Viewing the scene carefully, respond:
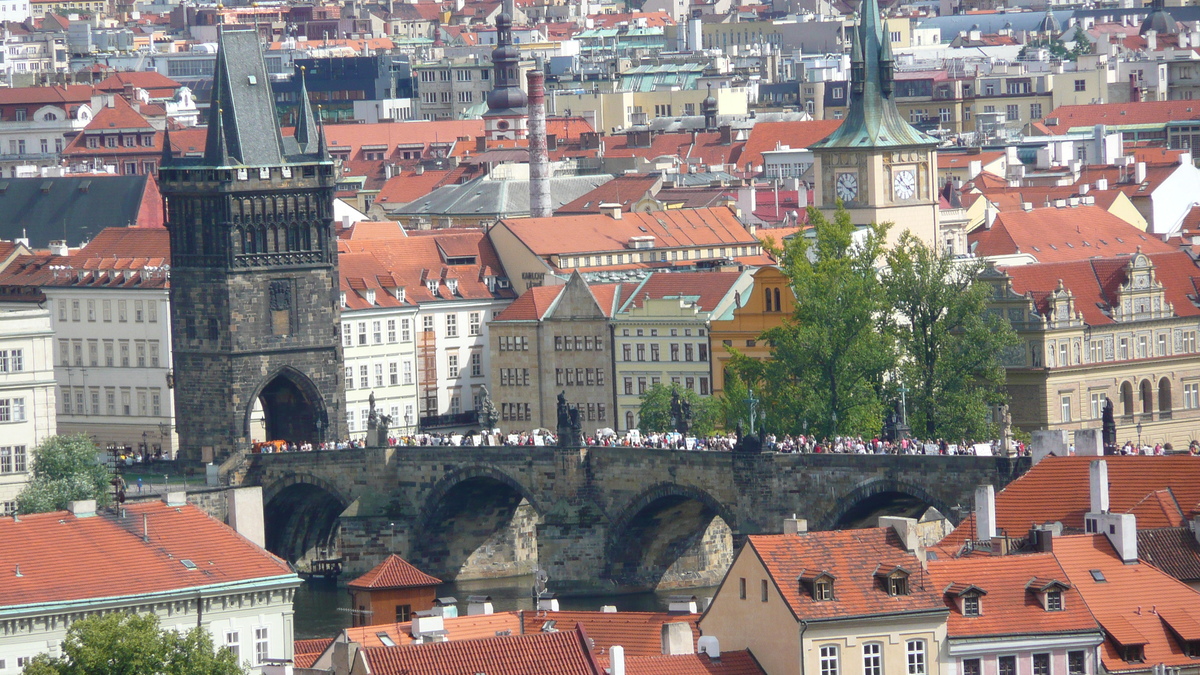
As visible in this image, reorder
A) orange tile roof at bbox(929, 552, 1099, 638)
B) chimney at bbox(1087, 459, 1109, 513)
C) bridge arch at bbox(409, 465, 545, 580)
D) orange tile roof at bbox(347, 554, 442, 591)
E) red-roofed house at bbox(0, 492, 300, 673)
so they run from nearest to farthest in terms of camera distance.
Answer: orange tile roof at bbox(929, 552, 1099, 638), red-roofed house at bbox(0, 492, 300, 673), chimney at bbox(1087, 459, 1109, 513), orange tile roof at bbox(347, 554, 442, 591), bridge arch at bbox(409, 465, 545, 580)

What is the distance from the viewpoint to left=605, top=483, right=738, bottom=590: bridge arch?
493ft

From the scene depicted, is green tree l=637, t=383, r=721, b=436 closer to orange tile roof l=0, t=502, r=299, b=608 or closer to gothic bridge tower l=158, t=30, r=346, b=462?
gothic bridge tower l=158, t=30, r=346, b=462

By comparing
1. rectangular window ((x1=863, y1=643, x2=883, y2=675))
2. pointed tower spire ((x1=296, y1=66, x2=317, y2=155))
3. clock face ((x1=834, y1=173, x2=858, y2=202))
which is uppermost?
pointed tower spire ((x1=296, y1=66, x2=317, y2=155))

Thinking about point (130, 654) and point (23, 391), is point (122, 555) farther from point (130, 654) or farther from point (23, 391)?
point (23, 391)

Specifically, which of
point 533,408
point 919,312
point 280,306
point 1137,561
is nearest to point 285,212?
point 280,306

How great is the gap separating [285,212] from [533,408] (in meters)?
16.7

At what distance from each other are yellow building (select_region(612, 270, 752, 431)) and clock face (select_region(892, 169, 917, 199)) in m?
10.3

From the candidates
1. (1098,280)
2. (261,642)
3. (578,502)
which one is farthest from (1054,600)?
(1098,280)

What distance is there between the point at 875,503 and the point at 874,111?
4203 cm

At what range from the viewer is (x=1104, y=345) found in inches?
6476

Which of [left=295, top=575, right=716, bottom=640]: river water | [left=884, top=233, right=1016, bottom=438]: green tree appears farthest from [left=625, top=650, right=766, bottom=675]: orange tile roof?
[left=884, top=233, right=1016, bottom=438]: green tree

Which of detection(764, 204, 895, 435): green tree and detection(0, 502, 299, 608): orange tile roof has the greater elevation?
detection(764, 204, 895, 435): green tree

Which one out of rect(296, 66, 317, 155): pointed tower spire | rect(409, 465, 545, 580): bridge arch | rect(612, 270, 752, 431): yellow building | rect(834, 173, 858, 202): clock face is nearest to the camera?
rect(409, 465, 545, 580): bridge arch

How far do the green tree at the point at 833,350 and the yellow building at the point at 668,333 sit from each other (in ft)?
44.6
